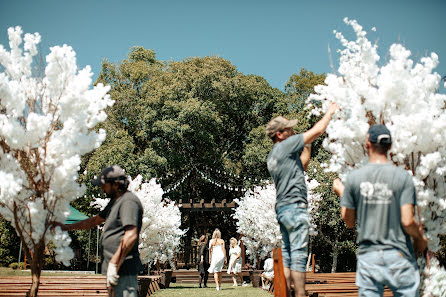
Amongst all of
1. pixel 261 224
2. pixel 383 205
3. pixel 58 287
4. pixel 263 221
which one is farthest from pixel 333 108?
pixel 261 224

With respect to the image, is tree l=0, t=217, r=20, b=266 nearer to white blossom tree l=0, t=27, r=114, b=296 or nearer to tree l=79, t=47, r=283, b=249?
tree l=79, t=47, r=283, b=249

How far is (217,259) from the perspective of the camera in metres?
15.4

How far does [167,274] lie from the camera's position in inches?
680

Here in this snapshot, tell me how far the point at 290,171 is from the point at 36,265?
8.05 ft

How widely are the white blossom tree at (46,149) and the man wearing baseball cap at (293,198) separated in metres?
1.71

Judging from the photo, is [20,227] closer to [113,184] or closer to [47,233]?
[47,233]

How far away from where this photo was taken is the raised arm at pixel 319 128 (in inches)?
177

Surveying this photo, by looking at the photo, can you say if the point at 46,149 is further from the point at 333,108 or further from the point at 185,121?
the point at 185,121

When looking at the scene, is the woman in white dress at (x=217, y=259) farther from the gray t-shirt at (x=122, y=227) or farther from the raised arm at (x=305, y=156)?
the gray t-shirt at (x=122, y=227)

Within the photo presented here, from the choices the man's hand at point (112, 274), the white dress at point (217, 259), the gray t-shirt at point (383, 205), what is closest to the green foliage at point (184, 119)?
the white dress at point (217, 259)

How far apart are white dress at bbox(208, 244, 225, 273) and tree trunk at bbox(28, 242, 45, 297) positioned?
1070 cm

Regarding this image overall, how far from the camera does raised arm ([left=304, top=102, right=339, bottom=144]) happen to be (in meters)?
4.51

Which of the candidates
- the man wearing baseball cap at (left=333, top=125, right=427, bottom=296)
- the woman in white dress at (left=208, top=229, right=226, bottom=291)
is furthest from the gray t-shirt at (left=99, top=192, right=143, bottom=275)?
the woman in white dress at (left=208, top=229, right=226, bottom=291)

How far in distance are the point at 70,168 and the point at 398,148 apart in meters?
2.83
